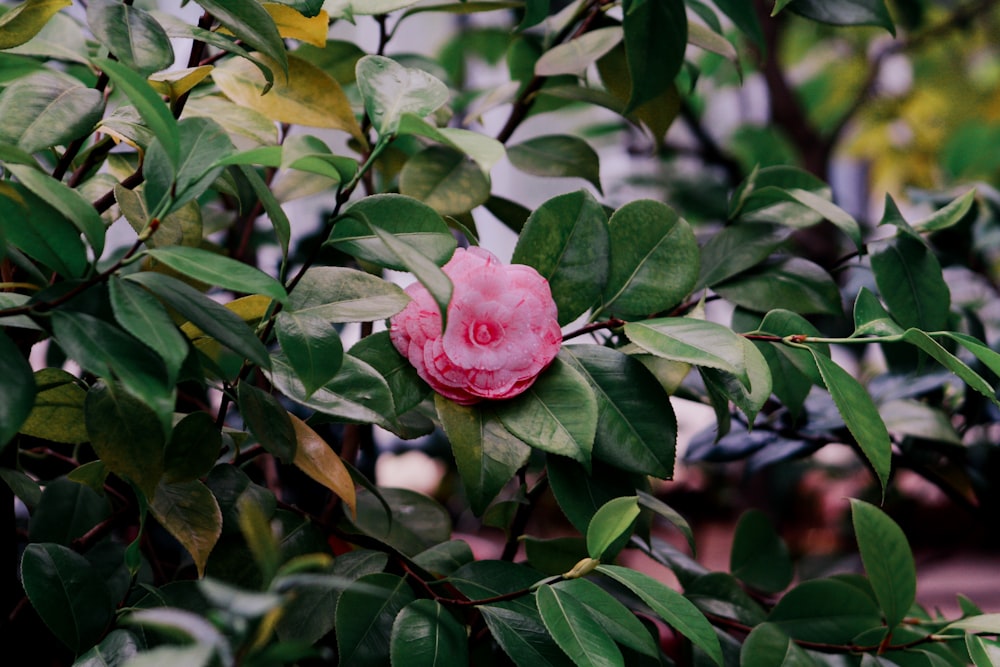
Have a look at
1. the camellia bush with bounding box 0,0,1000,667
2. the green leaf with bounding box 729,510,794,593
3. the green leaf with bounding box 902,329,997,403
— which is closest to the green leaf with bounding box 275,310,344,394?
the camellia bush with bounding box 0,0,1000,667

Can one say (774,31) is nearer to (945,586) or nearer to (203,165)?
(203,165)

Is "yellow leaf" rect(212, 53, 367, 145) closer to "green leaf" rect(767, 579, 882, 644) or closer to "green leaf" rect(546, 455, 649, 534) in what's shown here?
Result: "green leaf" rect(546, 455, 649, 534)

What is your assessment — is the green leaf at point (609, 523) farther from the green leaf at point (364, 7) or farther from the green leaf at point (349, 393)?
the green leaf at point (364, 7)

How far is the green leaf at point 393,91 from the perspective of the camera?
0.31 meters

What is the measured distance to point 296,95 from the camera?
1.39 feet

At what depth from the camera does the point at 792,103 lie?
1.17 metres

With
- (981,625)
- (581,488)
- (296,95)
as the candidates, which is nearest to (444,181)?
(296,95)

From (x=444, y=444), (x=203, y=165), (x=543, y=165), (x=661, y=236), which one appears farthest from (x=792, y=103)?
(x=203, y=165)

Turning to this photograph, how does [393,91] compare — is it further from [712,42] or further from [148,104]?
[712,42]

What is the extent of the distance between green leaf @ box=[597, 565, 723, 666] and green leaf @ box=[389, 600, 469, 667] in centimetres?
6

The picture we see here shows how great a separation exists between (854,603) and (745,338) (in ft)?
0.49

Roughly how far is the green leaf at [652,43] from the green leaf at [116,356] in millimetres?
257

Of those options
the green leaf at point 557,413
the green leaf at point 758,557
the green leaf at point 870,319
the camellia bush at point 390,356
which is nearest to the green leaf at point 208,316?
the camellia bush at point 390,356

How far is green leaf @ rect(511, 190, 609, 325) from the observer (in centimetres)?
36
